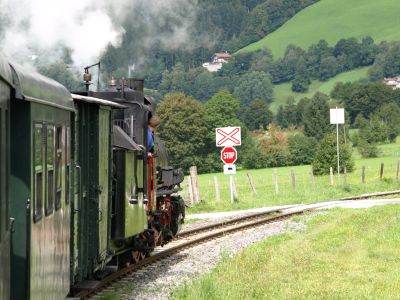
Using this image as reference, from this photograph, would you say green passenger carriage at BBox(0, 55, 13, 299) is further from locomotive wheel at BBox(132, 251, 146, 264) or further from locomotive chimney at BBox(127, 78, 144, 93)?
locomotive wheel at BBox(132, 251, 146, 264)

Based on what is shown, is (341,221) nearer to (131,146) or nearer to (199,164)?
(131,146)

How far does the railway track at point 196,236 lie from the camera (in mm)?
13345

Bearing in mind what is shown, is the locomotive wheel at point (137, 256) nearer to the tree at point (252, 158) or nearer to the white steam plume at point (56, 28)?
the white steam plume at point (56, 28)

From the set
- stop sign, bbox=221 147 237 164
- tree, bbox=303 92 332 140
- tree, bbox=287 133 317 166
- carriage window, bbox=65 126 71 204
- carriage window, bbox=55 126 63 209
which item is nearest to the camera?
carriage window, bbox=55 126 63 209

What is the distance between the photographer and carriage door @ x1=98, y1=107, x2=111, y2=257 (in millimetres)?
11828

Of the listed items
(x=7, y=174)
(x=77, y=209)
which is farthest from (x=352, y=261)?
(x=7, y=174)

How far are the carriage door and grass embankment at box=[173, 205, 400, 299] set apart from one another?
49.0 inches

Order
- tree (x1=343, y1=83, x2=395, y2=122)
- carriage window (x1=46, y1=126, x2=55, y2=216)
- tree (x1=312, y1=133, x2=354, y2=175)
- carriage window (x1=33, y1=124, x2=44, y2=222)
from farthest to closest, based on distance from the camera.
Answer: tree (x1=343, y1=83, x2=395, y2=122) < tree (x1=312, y1=133, x2=354, y2=175) < carriage window (x1=46, y1=126, x2=55, y2=216) < carriage window (x1=33, y1=124, x2=44, y2=222)

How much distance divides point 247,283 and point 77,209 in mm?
3638

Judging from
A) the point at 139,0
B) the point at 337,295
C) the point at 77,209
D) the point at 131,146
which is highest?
the point at 139,0

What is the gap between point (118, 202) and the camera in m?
13.4

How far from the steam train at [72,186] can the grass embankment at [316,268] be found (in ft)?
4.88

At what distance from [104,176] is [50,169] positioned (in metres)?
4.40

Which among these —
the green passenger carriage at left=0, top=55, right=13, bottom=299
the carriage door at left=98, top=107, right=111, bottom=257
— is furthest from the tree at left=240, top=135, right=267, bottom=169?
the green passenger carriage at left=0, top=55, right=13, bottom=299
